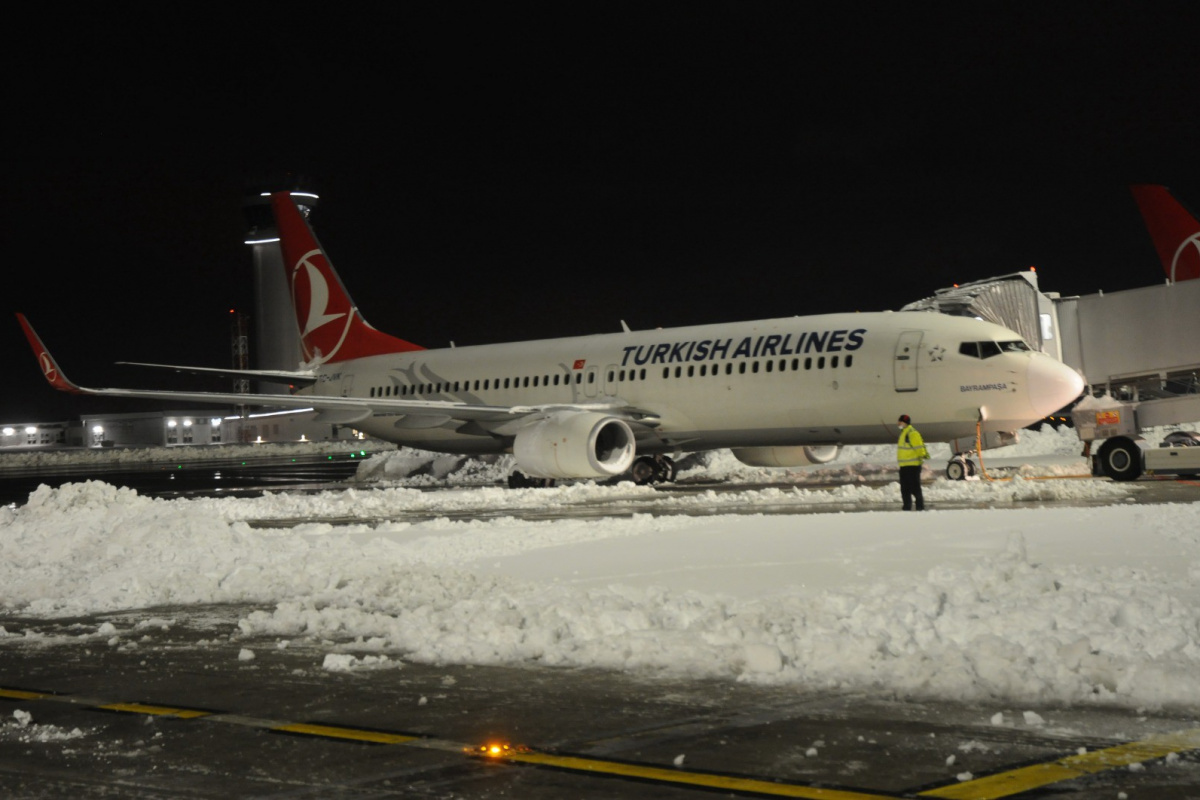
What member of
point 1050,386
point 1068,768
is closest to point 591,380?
point 1050,386

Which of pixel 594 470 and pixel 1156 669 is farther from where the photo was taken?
pixel 594 470

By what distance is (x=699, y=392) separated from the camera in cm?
2338

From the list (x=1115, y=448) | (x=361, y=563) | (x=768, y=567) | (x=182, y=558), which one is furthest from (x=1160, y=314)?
(x=182, y=558)

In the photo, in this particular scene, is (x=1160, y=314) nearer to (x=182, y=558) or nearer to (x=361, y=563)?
(x=361, y=563)

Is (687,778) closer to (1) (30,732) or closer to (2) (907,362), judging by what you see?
(1) (30,732)

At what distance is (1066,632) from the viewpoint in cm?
673

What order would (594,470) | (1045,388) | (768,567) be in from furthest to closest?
1. (594,470)
2. (1045,388)
3. (768,567)

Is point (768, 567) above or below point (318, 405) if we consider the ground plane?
below

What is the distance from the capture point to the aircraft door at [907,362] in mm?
20562

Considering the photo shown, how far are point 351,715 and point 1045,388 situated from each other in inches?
629

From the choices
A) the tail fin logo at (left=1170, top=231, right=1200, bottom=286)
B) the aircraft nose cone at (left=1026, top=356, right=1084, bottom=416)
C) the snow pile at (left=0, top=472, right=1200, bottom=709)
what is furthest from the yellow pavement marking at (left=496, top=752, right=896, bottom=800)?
the tail fin logo at (left=1170, top=231, right=1200, bottom=286)

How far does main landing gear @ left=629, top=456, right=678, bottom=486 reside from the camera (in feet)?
85.4

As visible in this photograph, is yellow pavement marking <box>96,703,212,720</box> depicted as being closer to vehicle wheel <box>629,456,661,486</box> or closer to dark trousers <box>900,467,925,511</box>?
dark trousers <box>900,467,925,511</box>

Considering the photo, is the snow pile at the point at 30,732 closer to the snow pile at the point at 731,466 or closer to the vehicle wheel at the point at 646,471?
the snow pile at the point at 731,466
